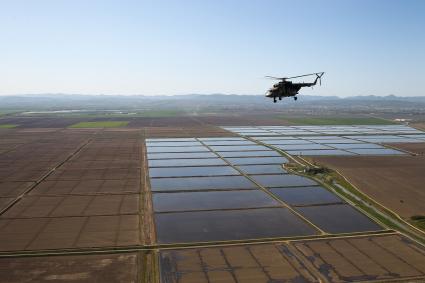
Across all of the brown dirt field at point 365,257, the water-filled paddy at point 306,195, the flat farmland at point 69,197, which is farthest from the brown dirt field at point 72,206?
the brown dirt field at point 365,257

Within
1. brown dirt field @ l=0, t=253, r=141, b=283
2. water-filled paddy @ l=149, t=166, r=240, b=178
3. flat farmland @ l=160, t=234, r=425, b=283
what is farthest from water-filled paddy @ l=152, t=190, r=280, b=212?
brown dirt field @ l=0, t=253, r=141, b=283

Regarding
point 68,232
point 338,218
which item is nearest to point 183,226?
point 68,232

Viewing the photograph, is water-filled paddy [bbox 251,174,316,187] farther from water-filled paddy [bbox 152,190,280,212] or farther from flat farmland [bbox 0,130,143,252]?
flat farmland [bbox 0,130,143,252]

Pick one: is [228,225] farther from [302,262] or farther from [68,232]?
[68,232]

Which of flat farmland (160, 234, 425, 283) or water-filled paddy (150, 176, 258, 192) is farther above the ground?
flat farmland (160, 234, 425, 283)

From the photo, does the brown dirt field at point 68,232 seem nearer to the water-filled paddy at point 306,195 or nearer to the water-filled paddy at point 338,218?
the water-filled paddy at point 338,218

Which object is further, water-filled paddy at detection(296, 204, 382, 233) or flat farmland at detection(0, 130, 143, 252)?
water-filled paddy at detection(296, 204, 382, 233)

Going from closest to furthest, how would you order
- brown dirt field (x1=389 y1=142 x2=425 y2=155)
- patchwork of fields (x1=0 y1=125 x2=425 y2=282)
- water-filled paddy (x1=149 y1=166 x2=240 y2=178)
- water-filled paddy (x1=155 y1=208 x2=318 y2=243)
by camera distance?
patchwork of fields (x1=0 y1=125 x2=425 y2=282), water-filled paddy (x1=155 y1=208 x2=318 y2=243), water-filled paddy (x1=149 y1=166 x2=240 y2=178), brown dirt field (x1=389 y1=142 x2=425 y2=155)

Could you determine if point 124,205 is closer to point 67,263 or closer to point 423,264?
point 67,263

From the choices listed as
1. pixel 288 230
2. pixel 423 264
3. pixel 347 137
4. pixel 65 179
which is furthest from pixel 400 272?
pixel 347 137
